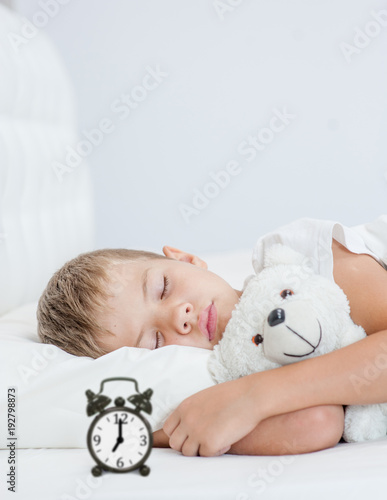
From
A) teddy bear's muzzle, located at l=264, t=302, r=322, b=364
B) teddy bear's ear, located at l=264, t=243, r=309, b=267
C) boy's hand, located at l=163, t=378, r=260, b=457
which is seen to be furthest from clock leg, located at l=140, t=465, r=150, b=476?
teddy bear's ear, located at l=264, t=243, r=309, b=267

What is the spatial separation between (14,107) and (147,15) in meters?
1.23

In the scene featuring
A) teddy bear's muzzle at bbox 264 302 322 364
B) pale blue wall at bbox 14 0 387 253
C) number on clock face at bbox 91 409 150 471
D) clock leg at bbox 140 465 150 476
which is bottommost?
clock leg at bbox 140 465 150 476

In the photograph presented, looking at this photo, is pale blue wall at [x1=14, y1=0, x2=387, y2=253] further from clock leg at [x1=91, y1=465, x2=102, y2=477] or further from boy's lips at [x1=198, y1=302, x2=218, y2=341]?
clock leg at [x1=91, y1=465, x2=102, y2=477]

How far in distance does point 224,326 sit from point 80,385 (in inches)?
11.3

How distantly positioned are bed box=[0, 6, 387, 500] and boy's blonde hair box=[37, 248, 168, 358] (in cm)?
5

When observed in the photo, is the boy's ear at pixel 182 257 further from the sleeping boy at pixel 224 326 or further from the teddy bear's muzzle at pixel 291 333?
the teddy bear's muzzle at pixel 291 333

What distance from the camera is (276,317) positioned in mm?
917

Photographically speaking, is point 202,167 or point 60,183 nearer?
point 60,183

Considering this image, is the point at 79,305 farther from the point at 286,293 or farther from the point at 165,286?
the point at 286,293

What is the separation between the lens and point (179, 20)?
282 cm

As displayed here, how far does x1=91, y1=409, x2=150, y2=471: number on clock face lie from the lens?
2.19 feet

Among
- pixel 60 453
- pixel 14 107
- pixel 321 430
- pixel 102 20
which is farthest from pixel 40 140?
pixel 321 430

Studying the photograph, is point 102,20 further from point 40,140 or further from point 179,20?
point 40,140

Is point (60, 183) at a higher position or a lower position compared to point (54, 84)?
lower
